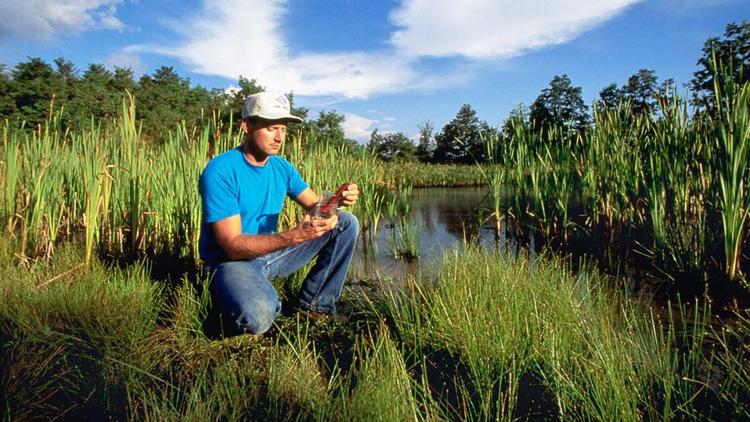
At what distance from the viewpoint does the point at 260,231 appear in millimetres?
2818

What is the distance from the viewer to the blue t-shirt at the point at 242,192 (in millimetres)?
2451

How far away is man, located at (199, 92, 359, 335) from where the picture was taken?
238cm

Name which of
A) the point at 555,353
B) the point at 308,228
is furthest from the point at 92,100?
the point at 555,353

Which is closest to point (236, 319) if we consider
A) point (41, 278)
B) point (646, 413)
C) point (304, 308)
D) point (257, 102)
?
point (304, 308)

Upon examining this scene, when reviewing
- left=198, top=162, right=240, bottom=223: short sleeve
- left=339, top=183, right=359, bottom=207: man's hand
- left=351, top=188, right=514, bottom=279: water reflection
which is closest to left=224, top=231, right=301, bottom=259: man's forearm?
left=198, top=162, right=240, bottom=223: short sleeve

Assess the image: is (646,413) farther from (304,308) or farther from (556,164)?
(556,164)

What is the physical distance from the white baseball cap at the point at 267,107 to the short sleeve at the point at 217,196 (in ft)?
1.23

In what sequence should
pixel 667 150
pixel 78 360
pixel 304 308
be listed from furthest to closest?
pixel 667 150, pixel 304 308, pixel 78 360

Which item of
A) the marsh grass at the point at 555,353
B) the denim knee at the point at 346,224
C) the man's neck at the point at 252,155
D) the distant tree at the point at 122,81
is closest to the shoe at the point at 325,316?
the marsh grass at the point at 555,353

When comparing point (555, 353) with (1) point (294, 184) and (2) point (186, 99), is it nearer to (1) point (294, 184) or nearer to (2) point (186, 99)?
(1) point (294, 184)

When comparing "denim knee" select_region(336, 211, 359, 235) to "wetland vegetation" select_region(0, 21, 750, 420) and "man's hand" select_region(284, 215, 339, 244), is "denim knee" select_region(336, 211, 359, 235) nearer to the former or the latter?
"wetland vegetation" select_region(0, 21, 750, 420)

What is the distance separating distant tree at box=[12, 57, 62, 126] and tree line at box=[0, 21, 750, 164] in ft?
0.11

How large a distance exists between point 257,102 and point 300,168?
2.39m

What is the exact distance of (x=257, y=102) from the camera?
97.8 inches
